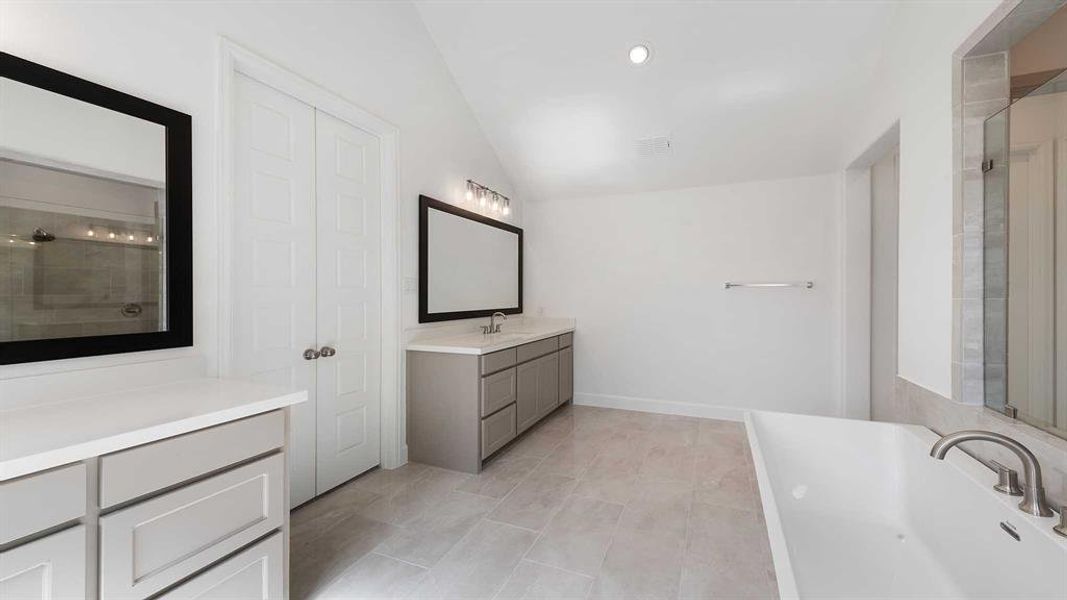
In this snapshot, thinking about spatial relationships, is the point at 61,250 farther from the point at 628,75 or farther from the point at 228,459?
the point at 628,75

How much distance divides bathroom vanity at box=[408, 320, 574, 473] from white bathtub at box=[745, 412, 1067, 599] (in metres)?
1.54

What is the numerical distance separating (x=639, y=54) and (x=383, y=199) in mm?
1914

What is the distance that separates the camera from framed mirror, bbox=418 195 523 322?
10.1 ft

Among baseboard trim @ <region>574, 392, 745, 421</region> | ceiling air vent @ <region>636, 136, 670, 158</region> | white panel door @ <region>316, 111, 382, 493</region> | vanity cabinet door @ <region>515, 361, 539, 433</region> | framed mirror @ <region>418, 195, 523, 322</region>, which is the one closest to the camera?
white panel door @ <region>316, 111, 382, 493</region>

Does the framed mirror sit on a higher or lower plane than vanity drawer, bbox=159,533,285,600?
higher

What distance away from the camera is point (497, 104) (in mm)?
3488

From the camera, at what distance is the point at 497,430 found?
117 inches

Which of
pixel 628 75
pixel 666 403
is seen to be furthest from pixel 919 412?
pixel 628 75

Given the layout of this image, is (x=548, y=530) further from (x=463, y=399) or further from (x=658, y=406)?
(x=658, y=406)

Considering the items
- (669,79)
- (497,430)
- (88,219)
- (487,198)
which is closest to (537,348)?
(497,430)

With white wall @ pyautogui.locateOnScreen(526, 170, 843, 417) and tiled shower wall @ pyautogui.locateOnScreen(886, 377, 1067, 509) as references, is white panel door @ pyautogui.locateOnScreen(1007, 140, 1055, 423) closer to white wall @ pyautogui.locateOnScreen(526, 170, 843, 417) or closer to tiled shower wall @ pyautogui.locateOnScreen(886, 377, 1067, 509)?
tiled shower wall @ pyautogui.locateOnScreen(886, 377, 1067, 509)

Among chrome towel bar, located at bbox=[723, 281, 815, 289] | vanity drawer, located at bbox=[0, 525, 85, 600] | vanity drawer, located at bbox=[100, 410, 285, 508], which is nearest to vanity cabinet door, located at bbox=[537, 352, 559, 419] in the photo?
chrome towel bar, located at bbox=[723, 281, 815, 289]

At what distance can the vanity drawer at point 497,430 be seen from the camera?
2.81 meters

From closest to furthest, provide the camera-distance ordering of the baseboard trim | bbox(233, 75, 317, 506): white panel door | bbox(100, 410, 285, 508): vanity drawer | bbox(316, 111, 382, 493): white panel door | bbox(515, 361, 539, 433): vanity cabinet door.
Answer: bbox(100, 410, 285, 508): vanity drawer < bbox(233, 75, 317, 506): white panel door < bbox(316, 111, 382, 493): white panel door < bbox(515, 361, 539, 433): vanity cabinet door < the baseboard trim
